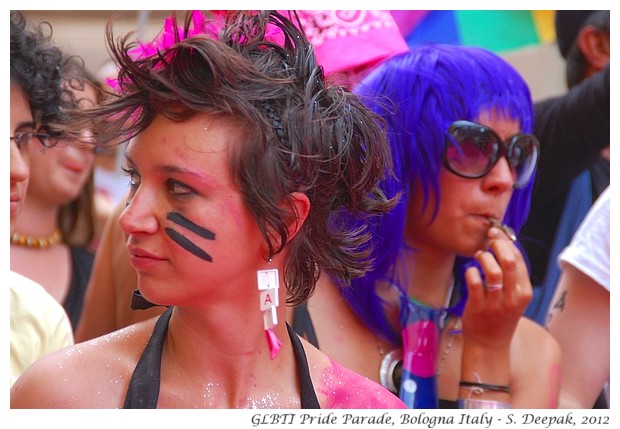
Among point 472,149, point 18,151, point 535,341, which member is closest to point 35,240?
point 18,151

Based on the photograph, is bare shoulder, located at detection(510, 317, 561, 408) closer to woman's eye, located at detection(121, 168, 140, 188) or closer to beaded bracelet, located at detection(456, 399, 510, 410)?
beaded bracelet, located at detection(456, 399, 510, 410)

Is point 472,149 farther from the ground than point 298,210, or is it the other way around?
point 298,210

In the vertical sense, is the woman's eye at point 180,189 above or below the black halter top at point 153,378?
above

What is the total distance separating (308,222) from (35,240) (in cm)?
151

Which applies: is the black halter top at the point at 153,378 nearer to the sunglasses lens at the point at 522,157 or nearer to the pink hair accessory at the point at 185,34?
the pink hair accessory at the point at 185,34

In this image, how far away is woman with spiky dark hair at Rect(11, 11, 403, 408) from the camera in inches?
58.6

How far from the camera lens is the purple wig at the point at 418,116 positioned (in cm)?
222

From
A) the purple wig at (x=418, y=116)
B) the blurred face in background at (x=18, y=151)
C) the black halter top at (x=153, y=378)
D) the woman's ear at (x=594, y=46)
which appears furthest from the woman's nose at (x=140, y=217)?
the woman's ear at (x=594, y=46)

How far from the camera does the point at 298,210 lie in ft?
5.18

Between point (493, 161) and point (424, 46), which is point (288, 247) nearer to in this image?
point (493, 161)

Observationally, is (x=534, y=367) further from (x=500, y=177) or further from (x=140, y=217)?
(x=140, y=217)

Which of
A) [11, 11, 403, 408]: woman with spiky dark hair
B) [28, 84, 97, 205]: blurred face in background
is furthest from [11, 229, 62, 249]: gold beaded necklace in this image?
[11, 11, 403, 408]: woman with spiky dark hair

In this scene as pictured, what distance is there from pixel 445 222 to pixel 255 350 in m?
0.77

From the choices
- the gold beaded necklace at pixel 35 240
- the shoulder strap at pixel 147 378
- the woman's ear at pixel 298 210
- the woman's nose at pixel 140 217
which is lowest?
the gold beaded necklace at pixel 35 240
